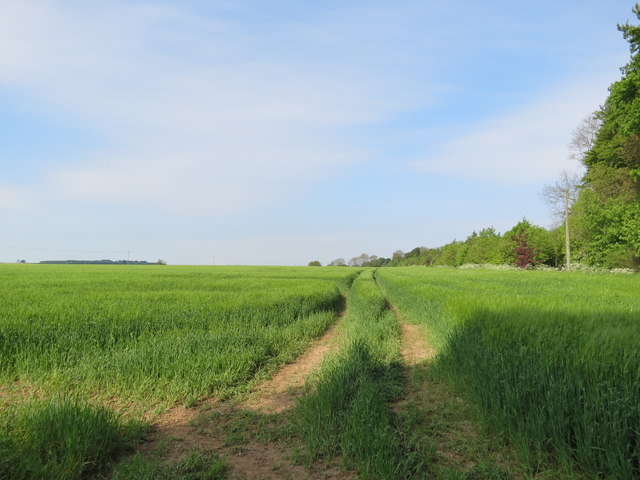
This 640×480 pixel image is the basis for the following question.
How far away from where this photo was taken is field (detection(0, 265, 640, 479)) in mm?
3070

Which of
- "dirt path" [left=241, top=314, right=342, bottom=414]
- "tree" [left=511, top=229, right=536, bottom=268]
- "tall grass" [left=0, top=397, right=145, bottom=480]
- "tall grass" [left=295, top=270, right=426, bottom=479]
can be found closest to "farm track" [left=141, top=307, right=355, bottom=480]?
"dirt path" [left=241, top=314, right=342, bottom=414]

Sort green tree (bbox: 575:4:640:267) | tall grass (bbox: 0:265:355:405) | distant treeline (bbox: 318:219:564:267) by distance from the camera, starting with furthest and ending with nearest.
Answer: distant treeline (bbox: 318:219:564:267) < green tree (bbox: 575:4:640:267) < tall grass (bbox: 0:265:355:405)

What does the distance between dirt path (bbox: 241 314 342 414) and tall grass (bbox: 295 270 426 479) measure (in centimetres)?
47

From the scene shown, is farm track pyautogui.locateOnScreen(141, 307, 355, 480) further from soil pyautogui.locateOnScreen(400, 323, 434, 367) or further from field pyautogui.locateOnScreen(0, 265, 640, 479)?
soil pyautogui.locateOnScreen(400, 323, 434, 367)

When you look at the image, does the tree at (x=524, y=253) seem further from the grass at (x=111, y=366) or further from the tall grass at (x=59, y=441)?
the tall grass at (x=59, y=441)

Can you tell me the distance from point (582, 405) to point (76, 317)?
9814 mm

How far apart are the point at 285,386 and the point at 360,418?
7.52 ft

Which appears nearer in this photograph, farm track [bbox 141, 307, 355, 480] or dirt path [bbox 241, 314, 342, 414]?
farm track [bbox 141, 307, 355, 480]

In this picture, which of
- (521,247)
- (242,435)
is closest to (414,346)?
Result: (242,435)

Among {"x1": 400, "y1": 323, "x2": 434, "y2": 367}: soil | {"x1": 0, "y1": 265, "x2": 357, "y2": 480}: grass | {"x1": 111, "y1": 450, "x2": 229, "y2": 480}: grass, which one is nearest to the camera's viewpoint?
{"x1": 111, "y1": 450, "x2": 229, "y2": 480}: grass

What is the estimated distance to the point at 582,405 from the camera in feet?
10.5

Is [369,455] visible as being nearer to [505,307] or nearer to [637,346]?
[637,346]

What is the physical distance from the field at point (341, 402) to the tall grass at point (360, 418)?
21 millimetres

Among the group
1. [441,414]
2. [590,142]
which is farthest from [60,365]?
[590,142]
